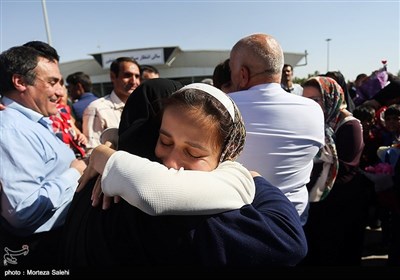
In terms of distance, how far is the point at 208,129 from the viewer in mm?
892

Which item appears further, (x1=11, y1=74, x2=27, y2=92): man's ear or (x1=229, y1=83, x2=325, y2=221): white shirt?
(x1=11, y1=74, x2=27, y2=92): man's ear

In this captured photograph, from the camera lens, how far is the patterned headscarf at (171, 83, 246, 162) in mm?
938

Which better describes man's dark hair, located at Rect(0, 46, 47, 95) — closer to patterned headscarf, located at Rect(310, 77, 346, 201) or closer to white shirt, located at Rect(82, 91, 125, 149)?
white shirt, located at Rect(82, 91, 125, 149)

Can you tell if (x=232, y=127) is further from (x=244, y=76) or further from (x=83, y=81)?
(x=83, y=81)

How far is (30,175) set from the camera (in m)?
1.45

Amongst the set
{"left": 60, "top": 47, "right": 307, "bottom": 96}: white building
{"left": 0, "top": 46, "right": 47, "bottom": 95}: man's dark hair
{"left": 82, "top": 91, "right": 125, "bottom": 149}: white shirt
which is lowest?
{"left": 60, "top": 47, "right": 307, "bottom": 96}: white building

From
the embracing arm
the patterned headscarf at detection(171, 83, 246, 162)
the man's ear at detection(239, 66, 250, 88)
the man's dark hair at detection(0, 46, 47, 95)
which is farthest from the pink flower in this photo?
the man's dark hair at detection(0, 46, 47, 95)

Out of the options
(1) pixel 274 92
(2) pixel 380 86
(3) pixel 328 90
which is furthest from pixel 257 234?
(2) pixel 380 86

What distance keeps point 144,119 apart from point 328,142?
180cm

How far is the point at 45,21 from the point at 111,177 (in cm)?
1247

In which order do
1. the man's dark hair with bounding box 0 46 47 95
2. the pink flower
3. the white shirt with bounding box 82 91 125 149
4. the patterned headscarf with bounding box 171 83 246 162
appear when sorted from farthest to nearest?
1. the white shirt with bounding box 82 91 125 149
2. the pink flower
3. the man's dark hair with bounding box 0 46 47 95
4. the patterned headscarf with bounding box 171 83 246 162

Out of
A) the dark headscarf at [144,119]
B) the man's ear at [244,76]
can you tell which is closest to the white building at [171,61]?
the man's ear at [244,76]

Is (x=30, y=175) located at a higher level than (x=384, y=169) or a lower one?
higher

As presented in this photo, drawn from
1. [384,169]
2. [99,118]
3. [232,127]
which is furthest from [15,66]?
[384,169]
